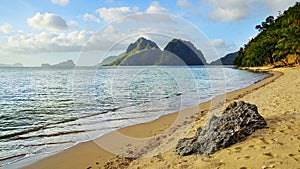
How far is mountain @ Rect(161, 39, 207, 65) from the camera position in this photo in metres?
9.13

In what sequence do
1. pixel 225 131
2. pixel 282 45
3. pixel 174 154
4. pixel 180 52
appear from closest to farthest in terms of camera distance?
1. pixel 225 131
2. pixel 174 154
3. pixel 180 52
4. pixel 282 45

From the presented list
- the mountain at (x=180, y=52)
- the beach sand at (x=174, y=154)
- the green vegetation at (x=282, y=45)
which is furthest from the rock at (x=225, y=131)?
the green vegetation at (x=282, y=45)

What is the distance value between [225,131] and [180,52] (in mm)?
8361

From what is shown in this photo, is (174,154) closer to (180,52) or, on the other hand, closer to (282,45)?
(180,52)

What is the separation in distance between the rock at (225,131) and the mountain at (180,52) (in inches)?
127

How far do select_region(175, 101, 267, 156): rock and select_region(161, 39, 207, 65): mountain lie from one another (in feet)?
10.6

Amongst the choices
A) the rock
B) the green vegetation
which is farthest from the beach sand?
the green vegetation

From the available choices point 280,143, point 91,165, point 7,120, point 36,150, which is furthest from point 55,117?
point 280,143

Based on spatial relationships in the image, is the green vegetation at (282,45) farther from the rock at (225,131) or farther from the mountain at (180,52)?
the rock at (225,131)

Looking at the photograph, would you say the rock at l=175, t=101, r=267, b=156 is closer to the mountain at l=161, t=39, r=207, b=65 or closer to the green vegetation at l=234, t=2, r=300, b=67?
the mountain at l=161, t=39, r=207, b=65

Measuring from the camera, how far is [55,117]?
14086mm

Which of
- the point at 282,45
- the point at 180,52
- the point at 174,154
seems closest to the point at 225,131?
the point at 174,154

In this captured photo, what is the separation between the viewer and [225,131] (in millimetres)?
5840

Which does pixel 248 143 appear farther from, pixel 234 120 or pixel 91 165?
pixel 91 165
